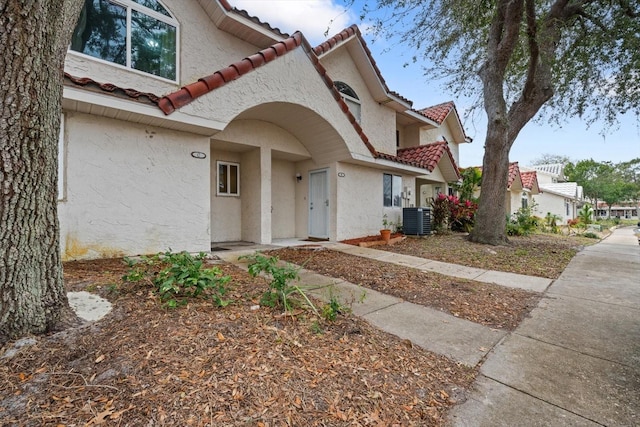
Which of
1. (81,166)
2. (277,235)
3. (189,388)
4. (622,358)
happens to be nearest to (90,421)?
(189,388)

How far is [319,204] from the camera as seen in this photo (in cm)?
1011

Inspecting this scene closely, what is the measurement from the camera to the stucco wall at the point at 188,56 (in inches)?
250

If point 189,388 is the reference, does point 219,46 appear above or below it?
above

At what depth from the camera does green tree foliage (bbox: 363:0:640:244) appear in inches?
329

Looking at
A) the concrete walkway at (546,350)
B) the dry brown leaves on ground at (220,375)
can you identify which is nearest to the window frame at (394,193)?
the concrete walkway at (546,350)

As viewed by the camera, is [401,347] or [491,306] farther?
[491,306]

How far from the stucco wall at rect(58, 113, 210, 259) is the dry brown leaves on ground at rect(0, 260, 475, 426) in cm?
327

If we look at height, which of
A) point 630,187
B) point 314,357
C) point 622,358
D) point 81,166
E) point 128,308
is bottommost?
point 622,358

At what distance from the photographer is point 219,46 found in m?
8.20

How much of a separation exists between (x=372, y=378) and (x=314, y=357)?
488 millimetres

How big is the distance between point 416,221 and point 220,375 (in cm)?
1026

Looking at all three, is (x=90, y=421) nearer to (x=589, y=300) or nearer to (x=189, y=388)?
(x=189, y=388)

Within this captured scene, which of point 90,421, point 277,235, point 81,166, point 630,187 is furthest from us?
point 630,187

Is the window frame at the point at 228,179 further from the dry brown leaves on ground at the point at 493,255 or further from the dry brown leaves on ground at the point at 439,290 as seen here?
the dry brown leaves on ground at the point at 493,255
